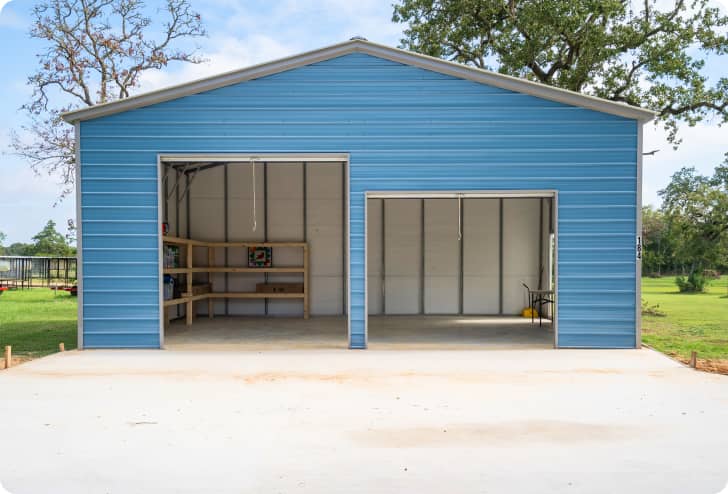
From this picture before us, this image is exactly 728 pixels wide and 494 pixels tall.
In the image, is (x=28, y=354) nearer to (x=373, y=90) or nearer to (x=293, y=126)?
(x=293, y=126)

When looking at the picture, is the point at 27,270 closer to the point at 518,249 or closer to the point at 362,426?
the point at 518,249

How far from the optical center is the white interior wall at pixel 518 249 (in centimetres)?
1376

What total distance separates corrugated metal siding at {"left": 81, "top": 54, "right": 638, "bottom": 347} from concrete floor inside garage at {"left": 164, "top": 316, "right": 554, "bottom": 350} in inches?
31.6

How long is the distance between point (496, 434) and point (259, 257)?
9320 mm

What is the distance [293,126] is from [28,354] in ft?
16.9

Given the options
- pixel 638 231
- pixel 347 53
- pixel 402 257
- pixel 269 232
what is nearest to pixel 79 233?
pixel 347 53

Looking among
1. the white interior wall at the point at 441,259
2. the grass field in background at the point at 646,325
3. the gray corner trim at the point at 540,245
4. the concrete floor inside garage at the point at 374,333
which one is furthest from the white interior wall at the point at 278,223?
the gray corner trim at the point at 540,245

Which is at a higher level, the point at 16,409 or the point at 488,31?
the point at 488,31

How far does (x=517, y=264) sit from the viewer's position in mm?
13758

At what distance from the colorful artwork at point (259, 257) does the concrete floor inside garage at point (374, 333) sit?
124cm

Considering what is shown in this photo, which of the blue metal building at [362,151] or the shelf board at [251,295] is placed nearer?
the blue metal building at [362,151]

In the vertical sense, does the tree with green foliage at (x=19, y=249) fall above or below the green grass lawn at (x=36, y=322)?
above

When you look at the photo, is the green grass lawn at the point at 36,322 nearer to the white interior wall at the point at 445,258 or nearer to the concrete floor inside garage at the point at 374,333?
the concrete floor inside garage at the point at 374,333

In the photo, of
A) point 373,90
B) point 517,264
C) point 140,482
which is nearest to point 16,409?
point 140,482
